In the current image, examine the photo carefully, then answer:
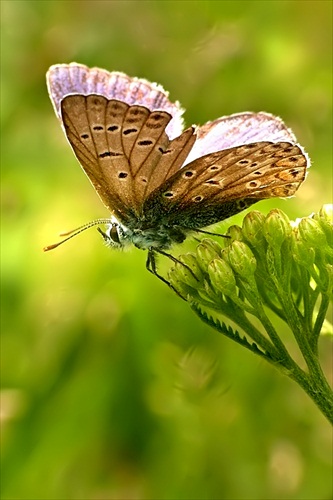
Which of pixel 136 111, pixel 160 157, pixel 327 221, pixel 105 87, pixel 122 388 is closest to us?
pixel 327 221

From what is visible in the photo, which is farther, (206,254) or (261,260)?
(206,254)

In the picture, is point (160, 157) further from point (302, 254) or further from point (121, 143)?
point (302, 254)

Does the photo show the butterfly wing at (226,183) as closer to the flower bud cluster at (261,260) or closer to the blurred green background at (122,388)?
the flower bud cluster at (261,260)

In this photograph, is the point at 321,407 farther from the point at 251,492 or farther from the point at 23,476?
the point at 23,476

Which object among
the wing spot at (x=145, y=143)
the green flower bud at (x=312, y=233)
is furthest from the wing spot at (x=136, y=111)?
the green flower bud at (x=312, y=233)

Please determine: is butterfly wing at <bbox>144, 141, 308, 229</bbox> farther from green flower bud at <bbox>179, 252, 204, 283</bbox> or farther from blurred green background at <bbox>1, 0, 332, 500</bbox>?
blurred green background at <bbox>1, 0, 332, 500</bbox>

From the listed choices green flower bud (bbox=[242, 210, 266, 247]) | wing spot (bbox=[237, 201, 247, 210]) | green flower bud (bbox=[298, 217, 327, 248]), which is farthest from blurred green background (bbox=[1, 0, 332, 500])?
green flower bud (bbox=[298, 217, 327, 248])

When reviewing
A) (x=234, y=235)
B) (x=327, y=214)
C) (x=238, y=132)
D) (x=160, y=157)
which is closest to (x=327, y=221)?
(x=327, y=214)
